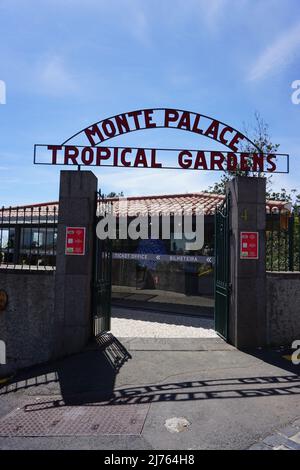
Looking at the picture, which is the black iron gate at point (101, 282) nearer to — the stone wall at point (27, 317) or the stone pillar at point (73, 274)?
the stone pillar at point (73, 274)

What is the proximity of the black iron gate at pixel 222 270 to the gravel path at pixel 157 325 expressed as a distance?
1.89 feet

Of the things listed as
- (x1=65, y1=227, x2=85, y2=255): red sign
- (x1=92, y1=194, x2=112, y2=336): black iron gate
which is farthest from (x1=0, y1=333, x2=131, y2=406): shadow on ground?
(x1=65, y1=227, x2=85, y2=255): red sign

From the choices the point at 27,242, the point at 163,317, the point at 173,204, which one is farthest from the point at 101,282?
the point at 27,242

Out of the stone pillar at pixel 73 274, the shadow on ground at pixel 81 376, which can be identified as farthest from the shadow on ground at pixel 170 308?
the stone pillar at pixel 73 274

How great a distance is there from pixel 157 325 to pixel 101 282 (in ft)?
8.71

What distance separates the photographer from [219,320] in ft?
30.3

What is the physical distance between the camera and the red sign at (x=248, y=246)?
8.19 metres

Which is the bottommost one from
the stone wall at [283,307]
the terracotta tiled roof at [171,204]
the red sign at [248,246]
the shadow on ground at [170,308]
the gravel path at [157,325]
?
the gravel path at [157,325]

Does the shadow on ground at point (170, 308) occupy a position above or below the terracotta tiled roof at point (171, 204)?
below

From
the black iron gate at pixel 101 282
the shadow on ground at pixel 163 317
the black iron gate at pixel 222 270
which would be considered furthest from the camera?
the shadow on ground at pixel 163 317

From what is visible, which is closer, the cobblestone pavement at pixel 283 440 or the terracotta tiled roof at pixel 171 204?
the cobblestone pavement at pixel 283 440

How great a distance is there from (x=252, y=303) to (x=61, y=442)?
5031mm

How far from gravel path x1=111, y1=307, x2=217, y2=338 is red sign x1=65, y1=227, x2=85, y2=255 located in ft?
8.13

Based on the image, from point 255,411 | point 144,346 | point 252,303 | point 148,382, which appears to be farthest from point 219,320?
point 255,411
